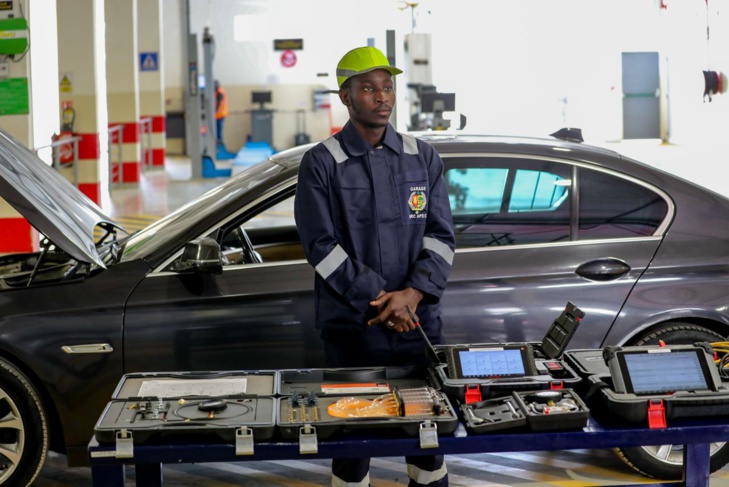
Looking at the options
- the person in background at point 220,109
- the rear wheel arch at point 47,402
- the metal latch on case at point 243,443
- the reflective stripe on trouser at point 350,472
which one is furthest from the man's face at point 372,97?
the person in background at point 220,109

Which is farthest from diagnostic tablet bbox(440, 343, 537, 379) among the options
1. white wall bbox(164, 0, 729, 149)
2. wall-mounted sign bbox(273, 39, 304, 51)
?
wall-mounted sign bbox(273, 39, 304, 51)

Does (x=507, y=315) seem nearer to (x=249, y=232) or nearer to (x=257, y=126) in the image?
(x=249, y=232)

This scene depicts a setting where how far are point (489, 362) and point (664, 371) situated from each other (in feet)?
1.62

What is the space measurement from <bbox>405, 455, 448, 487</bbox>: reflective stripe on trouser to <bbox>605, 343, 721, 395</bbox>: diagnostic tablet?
28.9 inches

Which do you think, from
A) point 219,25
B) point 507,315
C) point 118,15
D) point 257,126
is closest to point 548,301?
point 507,315

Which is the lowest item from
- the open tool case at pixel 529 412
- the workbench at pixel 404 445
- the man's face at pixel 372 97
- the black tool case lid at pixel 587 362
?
the workbench at pixel 404 445

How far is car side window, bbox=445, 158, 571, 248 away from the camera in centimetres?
439

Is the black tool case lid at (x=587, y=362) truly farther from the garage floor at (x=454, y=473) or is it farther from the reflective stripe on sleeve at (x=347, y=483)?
the garage floor at (x=454, y=473)

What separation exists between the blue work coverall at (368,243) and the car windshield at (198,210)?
3.06 feet

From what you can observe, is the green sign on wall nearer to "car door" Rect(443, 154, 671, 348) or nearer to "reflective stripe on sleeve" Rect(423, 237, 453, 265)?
"car door" Rect(443, 154, 671, 348)

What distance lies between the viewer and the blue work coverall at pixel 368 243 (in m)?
3.40

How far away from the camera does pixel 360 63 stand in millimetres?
3432

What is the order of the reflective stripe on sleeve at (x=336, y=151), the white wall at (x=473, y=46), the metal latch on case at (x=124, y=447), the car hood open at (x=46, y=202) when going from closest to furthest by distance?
1. the metal latch on case at (x=124, y=447)
2. the reflective stripe on sleeve at (x=336, y=151)
3. the car hood open at (x=46, y=202)
4. the white wall at (x=473, y=46)

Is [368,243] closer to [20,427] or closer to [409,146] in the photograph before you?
[409,146]
